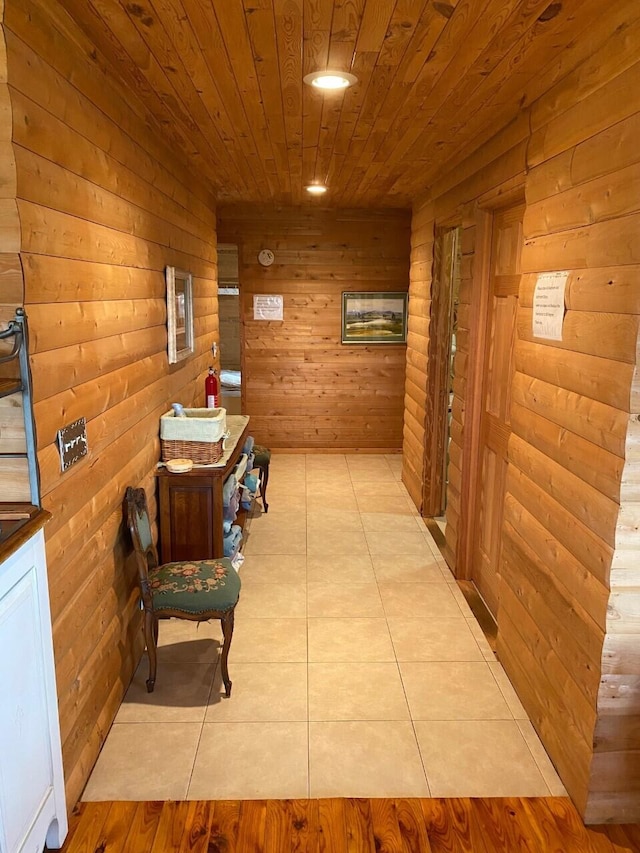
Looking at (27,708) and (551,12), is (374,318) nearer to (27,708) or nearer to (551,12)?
(551,12)

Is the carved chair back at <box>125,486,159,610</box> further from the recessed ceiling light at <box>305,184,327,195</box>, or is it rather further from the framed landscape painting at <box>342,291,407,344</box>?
the framed landscape painting at <box>342,291,407,344</box>

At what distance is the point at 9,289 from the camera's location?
1.59 meters

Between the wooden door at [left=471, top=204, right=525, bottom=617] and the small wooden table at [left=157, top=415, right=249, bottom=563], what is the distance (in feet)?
4.74

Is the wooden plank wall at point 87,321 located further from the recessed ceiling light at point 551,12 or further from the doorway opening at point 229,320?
the doorway opening at point 229,320

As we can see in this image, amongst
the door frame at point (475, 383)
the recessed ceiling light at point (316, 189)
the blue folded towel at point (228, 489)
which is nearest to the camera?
the door frame at point (475, 383)

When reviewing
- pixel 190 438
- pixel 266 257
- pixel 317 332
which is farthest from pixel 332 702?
pixel 266 257

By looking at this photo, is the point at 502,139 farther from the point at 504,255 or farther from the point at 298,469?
the point at 298,469

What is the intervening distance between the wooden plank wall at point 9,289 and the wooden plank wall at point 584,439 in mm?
1660

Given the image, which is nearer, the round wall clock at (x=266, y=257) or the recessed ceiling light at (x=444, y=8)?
the recessed ceiling light at (x=444, y=8)

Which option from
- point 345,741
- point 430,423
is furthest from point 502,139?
point 345,741

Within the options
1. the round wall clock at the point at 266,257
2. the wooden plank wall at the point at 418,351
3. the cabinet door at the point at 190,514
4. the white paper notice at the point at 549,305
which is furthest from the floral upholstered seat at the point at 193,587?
the round wall clock at the point at 266,257

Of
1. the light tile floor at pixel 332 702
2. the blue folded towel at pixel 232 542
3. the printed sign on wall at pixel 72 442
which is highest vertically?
the printed sign on wall at pixel 72 442

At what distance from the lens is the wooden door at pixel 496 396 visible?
3.04m

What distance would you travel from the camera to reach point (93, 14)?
185 cm
